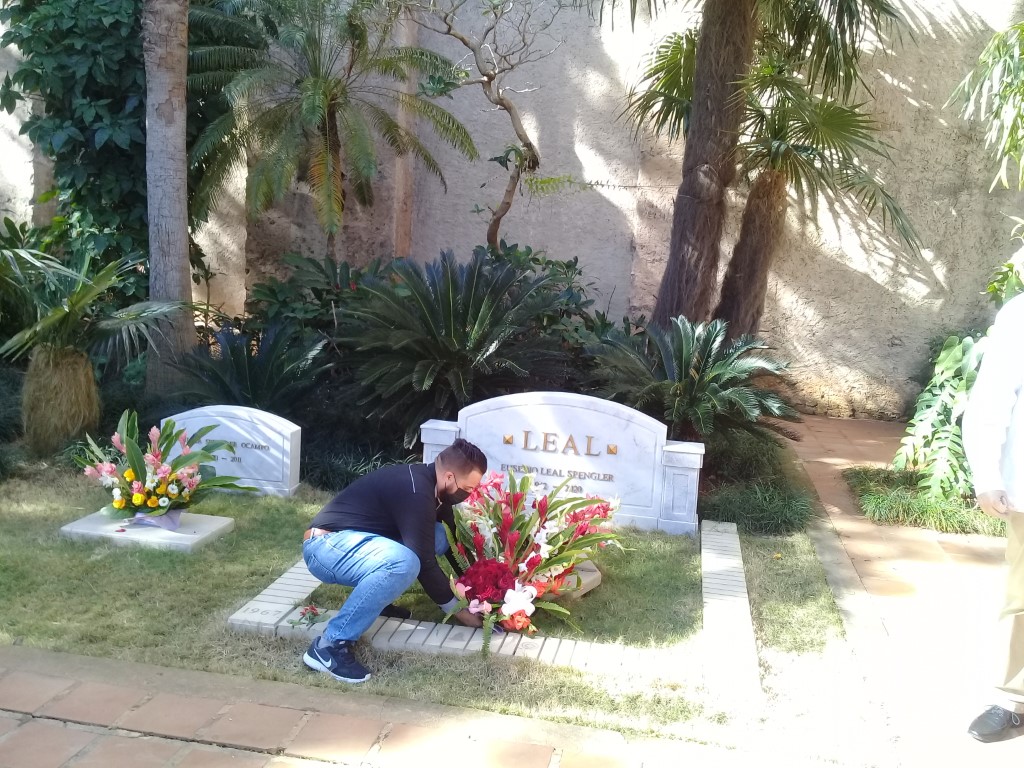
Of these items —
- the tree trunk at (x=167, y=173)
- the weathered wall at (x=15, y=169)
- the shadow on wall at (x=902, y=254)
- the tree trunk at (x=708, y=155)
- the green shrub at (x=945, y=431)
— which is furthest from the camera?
the weathered wall at (x=15, y=169)

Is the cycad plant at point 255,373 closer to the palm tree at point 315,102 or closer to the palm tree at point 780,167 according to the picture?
the palm tree at point 315,102

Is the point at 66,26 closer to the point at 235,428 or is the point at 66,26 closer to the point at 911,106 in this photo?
the point at 235,428

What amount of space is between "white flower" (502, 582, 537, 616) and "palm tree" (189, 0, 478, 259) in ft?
17.6

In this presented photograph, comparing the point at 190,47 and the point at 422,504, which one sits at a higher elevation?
the point at 190,47

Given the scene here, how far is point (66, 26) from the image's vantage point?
8.09 m

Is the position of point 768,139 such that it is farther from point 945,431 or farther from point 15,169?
point 15,169

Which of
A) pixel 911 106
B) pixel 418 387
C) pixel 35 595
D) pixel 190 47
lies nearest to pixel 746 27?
pixel 911 106

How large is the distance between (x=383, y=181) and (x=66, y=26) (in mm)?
3233

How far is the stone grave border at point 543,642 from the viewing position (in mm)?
3811

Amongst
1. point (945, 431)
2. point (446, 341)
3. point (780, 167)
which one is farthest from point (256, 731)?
point (780, 167)

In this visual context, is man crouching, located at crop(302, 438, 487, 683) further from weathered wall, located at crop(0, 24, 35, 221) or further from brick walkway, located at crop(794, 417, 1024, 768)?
weathered wall, located at crop(0, 24, 35, 221)

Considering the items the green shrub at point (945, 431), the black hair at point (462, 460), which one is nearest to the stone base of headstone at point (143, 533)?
the black hair at point (462, 460)

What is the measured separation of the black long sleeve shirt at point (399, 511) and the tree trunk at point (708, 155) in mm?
4330

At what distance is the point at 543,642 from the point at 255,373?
371 centimetres
